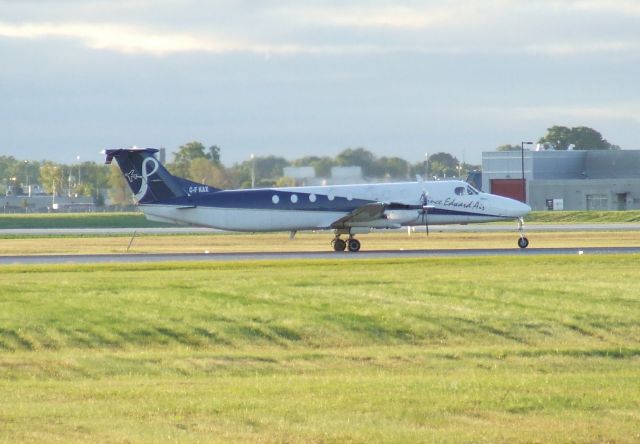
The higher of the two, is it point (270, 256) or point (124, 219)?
point (124, 219)

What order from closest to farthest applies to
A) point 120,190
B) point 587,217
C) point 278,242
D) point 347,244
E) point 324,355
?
1. point 324,355
2. point 347,244
3. point 278,242
4. point 587,217
5. point 120,190

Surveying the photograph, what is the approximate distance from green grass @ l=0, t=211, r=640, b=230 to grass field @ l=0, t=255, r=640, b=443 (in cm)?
5706

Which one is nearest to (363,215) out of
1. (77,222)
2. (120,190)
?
(77,222)

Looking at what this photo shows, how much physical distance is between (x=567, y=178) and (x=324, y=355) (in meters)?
112

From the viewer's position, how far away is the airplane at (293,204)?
173 feet

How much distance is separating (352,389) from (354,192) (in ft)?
121

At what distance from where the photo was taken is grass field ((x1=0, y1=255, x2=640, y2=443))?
14547mm

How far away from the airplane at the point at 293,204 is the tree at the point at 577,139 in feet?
425

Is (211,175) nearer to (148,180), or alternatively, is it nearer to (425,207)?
(148,180)

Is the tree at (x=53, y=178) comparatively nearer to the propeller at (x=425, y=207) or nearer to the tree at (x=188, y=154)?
the tree at (x=188, y=154)

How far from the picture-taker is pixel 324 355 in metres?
21.9

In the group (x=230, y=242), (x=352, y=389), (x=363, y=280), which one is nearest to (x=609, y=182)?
(x=230, y=242)

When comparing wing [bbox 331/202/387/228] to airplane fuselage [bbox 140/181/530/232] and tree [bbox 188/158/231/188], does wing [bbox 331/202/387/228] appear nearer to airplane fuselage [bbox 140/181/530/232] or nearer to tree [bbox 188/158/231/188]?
airplane fuselage [bbox 140/181/530/232]

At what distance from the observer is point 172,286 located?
105 ft
